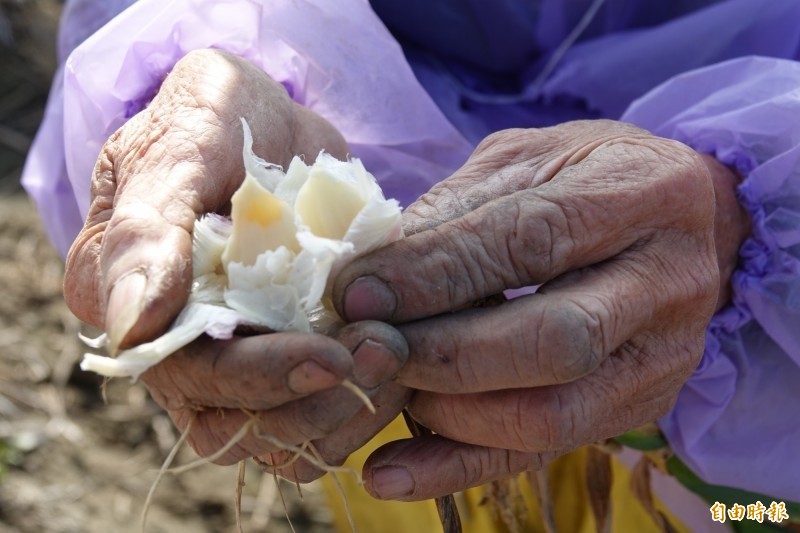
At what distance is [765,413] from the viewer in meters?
0.96

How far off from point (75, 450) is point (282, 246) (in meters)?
1.23

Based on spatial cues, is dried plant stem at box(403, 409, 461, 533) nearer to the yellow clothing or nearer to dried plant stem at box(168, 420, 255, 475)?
dried plant stem at box(168, 420, 255, 475)

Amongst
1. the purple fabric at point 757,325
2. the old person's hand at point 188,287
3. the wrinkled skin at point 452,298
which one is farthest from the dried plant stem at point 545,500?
the old person's hand at point 188,287

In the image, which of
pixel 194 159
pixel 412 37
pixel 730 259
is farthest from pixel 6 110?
pixel 730 259

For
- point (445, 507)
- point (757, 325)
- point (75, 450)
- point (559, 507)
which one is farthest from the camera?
point (75, 450)

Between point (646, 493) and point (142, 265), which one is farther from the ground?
point (142, 265)

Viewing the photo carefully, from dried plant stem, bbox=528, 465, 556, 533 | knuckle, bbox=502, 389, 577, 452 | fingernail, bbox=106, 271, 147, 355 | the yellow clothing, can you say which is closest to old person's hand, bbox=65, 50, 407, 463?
fingernail, bbox=106, 271, 147, 355

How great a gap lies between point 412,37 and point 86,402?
108 cm

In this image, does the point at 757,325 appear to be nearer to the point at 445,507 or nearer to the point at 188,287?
the point at 445,507

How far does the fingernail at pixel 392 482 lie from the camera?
0.73 meters

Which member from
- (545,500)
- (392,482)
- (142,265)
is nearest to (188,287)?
(142,265)

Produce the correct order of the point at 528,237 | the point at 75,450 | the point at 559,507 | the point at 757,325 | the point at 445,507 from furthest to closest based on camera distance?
the point at 75,450 < the point at 559,507 < the point at 757,325 < the point at 445,507 < the point at 528,237

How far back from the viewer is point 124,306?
0.59 m

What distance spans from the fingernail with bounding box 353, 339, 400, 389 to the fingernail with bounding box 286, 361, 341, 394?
0.04m
